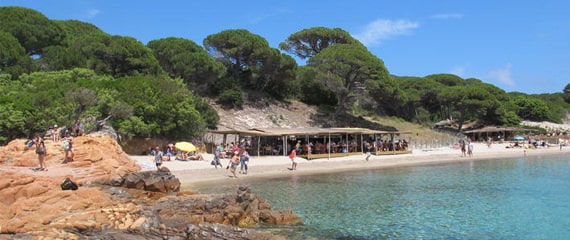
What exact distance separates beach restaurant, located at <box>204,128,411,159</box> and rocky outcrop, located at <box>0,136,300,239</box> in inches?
506

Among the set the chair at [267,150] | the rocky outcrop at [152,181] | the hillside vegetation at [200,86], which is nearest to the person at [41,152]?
the rocky outcrop at [152,181]

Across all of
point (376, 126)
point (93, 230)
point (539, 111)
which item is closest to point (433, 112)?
point (539, 111)

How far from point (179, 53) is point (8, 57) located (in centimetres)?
1467

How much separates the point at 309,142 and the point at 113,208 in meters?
22.6

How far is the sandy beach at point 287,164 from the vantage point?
2186cm

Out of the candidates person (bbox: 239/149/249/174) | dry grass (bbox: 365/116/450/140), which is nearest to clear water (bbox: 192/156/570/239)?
person (bbox: 239/149/249/174)

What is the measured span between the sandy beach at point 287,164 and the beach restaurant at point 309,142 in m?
1.22

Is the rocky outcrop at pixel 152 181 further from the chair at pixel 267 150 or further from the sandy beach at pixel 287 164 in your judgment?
the chair at pixel 267 150

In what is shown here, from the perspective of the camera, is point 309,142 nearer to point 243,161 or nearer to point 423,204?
point 243,161

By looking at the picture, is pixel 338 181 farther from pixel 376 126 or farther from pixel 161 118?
pixel 376 126

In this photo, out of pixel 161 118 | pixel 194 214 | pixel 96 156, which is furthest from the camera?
pixel 161 118

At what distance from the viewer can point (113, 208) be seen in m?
11.4

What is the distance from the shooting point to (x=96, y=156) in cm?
1895

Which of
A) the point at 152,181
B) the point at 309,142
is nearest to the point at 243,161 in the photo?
the point at 152,181
